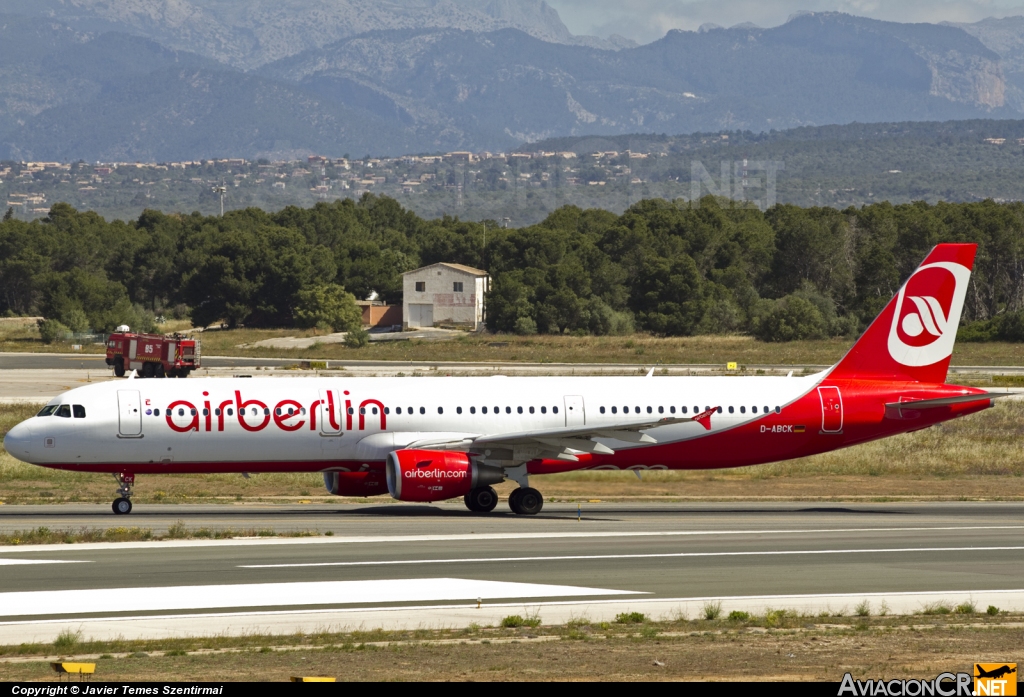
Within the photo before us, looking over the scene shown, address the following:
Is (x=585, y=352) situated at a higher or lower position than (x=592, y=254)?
lower

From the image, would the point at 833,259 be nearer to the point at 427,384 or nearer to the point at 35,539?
the point at 427,384

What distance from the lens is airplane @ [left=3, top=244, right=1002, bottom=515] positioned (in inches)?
1367

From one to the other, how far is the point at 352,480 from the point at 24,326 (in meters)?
117

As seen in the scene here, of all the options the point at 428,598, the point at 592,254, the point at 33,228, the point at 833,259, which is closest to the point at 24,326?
the point at 33,228

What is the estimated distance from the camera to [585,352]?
372ft

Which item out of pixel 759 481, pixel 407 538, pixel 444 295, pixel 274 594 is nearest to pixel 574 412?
pixel 407 538

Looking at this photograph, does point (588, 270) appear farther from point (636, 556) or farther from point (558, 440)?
point (636, 556)

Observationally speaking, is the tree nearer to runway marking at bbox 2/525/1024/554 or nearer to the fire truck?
the fire truck

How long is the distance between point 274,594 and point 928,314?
2464 cm

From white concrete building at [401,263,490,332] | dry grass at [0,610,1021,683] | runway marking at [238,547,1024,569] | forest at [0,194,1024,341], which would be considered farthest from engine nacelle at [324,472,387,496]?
white concrete building at [401,263,490,332]

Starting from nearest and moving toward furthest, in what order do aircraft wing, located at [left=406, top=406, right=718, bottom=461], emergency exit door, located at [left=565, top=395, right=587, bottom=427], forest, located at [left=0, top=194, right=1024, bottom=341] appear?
aircraft wing, located at [left=406, top=406, right=718, bottom=461], emergency exit door, located at [left=565, top=395, right=587, bottom=427], forest, located at [left=0, top=194, right=1024, bottom=341]

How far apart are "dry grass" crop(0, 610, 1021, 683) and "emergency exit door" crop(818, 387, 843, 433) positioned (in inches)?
698

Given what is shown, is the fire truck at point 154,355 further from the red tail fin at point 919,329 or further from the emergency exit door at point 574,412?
the red tail fin at point 919,329

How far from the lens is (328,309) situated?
141625 mm
